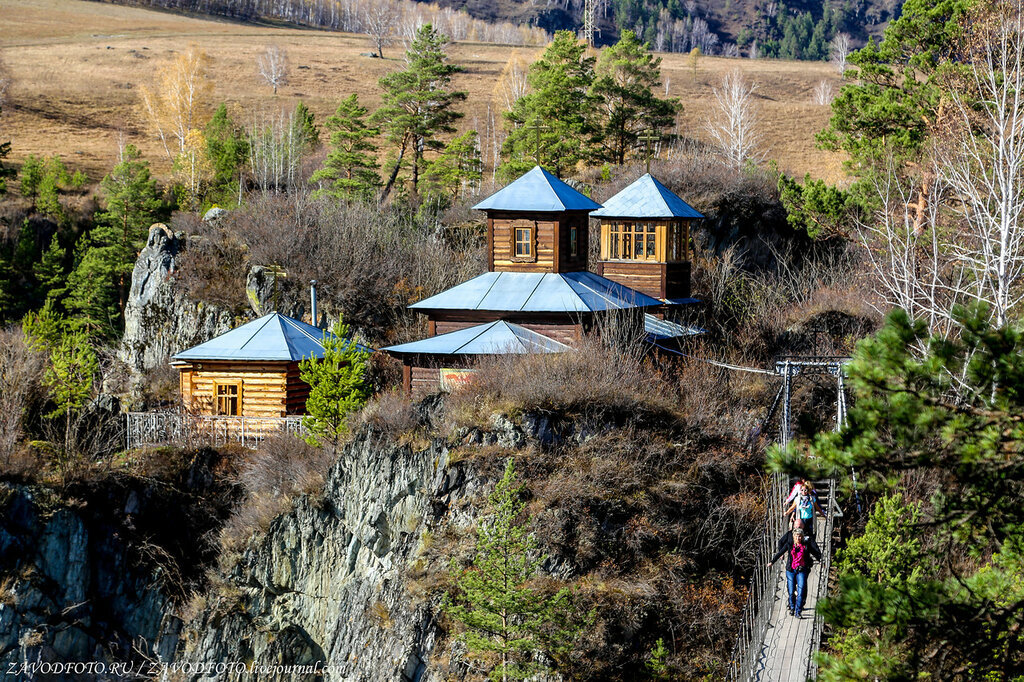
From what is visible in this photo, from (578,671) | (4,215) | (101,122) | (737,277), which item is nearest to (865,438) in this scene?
(578,671)

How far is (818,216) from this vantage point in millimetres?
36969

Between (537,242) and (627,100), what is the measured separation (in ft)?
79.0

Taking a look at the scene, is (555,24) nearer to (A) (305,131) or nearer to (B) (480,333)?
(A) (305,131)

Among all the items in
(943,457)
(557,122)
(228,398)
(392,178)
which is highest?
(557,122)

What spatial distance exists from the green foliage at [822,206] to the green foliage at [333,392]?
16844 mm

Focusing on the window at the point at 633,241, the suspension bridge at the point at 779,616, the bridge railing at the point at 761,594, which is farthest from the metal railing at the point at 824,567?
the window at the point at 633,241

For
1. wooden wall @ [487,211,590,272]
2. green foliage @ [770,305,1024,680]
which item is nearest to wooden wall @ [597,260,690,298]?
wooden wall @ [487,211,590,272]

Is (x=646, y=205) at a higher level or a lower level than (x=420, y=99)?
lower

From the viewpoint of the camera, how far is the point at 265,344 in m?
34.9

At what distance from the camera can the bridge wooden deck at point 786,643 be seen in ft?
55.5

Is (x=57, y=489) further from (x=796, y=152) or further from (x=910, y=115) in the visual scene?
(x=796, y=152)

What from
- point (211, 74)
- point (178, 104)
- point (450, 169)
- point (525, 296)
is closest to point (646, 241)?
point (525, 296)

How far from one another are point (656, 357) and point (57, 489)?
17209mm

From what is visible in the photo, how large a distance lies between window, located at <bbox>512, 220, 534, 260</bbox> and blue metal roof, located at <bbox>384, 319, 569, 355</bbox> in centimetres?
313
